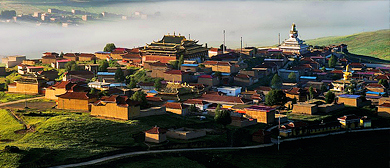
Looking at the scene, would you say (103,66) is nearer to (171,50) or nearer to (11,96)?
(171,50)

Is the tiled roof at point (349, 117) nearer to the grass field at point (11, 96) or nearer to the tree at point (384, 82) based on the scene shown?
the tree at point (384, 82)

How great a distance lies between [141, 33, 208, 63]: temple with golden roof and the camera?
61.0 meters

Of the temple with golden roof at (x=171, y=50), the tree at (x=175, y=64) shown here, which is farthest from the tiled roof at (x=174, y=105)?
the temple with golden roof at (x=171, y=50)

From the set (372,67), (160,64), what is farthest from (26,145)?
(372,67)

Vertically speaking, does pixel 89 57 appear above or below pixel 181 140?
above

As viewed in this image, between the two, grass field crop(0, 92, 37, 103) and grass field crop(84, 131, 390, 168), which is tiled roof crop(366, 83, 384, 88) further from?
grass field crop(0, 92, 37, 103)

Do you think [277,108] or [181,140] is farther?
[277,108]

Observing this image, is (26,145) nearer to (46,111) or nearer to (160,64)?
(46,111)

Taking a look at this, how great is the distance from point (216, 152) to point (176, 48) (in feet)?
85.8

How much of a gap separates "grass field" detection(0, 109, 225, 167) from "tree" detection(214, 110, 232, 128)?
0.96m

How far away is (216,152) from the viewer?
36.1m

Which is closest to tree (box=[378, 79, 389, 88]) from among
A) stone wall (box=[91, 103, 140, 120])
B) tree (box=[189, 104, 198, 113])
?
tree (box=[189, 104, 198, 113])

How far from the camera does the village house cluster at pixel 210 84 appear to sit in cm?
4266

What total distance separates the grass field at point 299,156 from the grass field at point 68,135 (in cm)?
188
